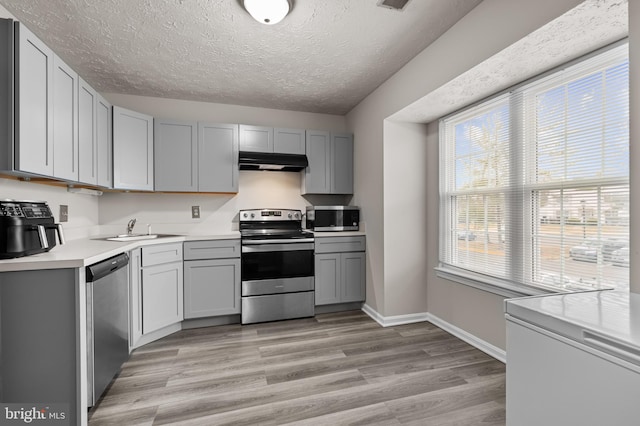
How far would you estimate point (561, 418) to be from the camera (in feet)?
3.20

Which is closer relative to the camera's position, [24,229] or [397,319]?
[24,229]

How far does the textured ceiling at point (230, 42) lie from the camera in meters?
1.99

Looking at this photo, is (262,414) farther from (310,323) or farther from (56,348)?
(310,323)

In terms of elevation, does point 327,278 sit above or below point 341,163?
below

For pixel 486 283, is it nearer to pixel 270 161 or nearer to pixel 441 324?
pixel 441 324

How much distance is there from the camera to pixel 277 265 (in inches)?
130

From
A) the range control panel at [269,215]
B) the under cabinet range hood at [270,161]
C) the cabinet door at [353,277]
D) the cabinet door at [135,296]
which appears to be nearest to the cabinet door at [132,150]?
the cabinet door at [135,296]

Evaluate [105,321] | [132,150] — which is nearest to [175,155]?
[132,150]

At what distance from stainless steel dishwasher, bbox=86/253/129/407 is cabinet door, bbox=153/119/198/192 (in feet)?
4.16

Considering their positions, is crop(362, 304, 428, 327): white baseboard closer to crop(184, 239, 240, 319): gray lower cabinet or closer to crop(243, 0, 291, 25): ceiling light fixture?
crop(184, 239, 240, 319): gray lower cabinet

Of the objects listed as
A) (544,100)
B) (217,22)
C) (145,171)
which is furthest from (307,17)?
(145,171)

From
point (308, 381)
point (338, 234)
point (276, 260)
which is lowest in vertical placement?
point (308, 381)

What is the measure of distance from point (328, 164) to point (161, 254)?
207cm

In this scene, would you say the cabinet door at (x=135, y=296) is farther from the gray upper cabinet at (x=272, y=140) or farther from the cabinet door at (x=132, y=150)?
the gray upper cabinet at (x=272, y=140)
